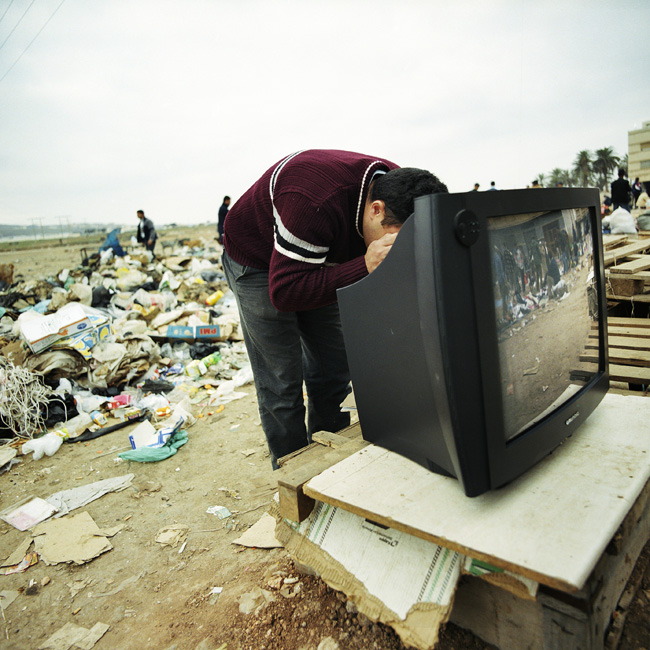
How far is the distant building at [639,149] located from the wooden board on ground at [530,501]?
30669 millimetres

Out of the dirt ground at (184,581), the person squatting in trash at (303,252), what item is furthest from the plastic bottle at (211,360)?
the person squatting in trash at (303,252)

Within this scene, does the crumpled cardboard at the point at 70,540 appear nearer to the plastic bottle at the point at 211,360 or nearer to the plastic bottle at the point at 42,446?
the plastic bottle at the point at 42,446

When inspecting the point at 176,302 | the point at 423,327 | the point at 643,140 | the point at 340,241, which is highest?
the point at 643,140

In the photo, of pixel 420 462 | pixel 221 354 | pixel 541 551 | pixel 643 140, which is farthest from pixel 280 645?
pixel 643 140

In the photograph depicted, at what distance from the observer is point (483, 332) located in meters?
0.90

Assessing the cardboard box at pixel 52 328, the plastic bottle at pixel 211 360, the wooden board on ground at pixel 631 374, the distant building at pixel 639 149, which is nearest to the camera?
the wooden board on ground at pixel 631 374

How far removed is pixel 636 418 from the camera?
1.32 m

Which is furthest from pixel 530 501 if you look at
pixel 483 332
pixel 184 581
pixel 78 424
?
pixel 78 424

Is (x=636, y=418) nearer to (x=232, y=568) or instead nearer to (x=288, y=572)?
(x=288, y=572)

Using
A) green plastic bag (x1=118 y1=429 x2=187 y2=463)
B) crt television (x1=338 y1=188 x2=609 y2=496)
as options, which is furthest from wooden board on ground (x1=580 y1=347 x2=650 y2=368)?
green plastic bag (x1=118 y1=429 x2=187 y2=463)

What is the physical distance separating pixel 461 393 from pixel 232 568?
4.10 ft

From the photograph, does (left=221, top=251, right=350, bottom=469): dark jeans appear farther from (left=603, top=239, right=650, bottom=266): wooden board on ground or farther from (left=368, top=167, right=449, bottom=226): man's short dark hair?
(left=603, top=239, right=650, bottom=266): wooden board on ground

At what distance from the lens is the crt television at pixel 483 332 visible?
34.5 inches

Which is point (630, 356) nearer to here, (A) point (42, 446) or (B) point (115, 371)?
(A) point (42, 446)
